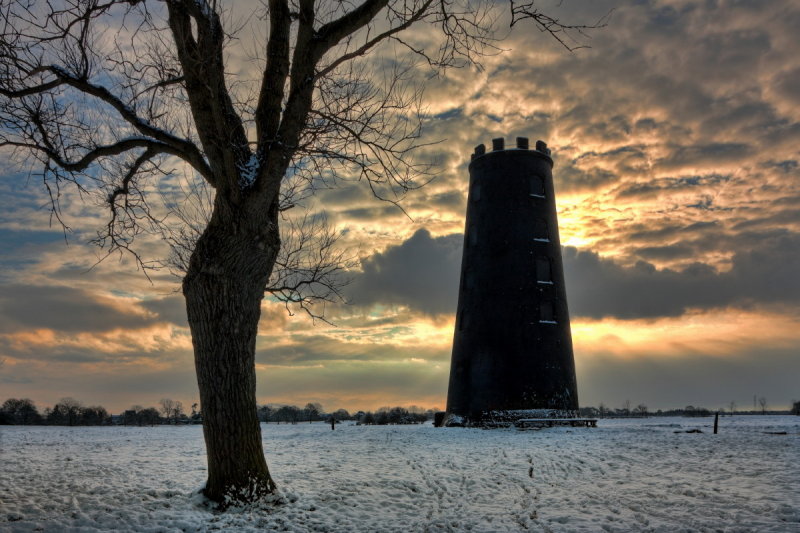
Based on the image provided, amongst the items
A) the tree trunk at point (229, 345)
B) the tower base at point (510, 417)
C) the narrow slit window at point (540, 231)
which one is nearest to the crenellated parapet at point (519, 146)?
the narrow slit window at point (540, 231)

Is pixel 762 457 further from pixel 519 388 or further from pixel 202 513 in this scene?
pixel 202 513

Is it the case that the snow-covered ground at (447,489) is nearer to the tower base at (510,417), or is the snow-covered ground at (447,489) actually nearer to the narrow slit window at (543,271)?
the tower base at (510,417)

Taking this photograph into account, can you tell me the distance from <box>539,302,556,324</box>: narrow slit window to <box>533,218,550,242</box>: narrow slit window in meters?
3.18

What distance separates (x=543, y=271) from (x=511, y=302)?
8.21ft

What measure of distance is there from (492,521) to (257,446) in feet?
13.1

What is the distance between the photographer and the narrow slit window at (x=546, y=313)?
24.5 m

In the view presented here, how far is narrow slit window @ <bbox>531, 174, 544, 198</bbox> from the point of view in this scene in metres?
26.3

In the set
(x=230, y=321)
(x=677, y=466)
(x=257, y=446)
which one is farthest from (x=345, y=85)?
(x=677, y=466)

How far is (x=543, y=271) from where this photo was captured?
83.3 feet

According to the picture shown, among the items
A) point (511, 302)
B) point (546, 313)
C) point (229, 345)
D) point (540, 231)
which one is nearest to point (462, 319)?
point (511, 302)

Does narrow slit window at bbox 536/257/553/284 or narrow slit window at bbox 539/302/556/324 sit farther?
narrow slit window at bbox 536/257/553/284

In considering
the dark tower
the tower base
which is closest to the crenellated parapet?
the dark tower

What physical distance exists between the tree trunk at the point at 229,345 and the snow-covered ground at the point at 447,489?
0.58 meters

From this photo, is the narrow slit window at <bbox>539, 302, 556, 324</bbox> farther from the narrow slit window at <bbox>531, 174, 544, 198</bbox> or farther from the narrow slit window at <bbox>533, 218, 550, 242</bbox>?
the narrow slit window at <bbox>531, 174, 544, 198</bbox>
